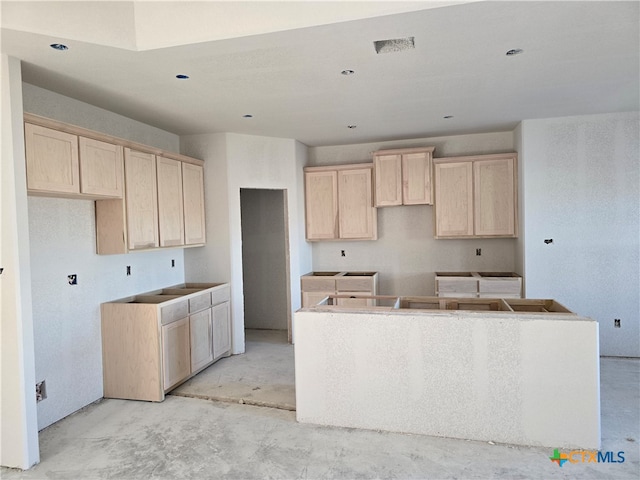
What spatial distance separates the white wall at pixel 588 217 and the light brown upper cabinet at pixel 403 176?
1.10 metres

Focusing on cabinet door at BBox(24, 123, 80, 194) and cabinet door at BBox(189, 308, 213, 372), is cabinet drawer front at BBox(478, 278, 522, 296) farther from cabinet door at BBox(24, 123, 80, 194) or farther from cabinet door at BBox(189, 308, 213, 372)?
cabinet door at BBox(24, 123, 80, 194)

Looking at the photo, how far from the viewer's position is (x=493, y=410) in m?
2.81

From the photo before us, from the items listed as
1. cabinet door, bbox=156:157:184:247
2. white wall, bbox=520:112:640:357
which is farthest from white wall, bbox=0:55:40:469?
white wall, bbox=520:112:640:357

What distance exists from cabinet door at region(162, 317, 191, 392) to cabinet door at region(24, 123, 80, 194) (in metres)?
1.43

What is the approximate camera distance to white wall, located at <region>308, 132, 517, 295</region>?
532 centimetres

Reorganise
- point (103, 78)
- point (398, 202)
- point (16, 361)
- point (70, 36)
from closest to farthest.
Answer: point (70, 36) < point (16, 361) < point (103, 78) < point (398, 202)

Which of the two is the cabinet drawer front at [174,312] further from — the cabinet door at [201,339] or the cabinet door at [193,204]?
the cabinet door at [193,204]

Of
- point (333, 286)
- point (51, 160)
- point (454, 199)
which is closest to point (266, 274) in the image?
point (333, 286)

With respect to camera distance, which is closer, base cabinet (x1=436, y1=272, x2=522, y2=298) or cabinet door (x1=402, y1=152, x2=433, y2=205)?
base cabinet (x1=436, y1=272, x2=522, y2=298)

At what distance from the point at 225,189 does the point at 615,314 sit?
457 centimetres

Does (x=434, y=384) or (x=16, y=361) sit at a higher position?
(x=16, y=361)

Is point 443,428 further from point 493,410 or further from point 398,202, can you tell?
point 398,202

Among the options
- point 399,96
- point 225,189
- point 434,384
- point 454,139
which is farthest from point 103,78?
point 454,139

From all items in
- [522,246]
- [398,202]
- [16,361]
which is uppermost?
[398,202]
